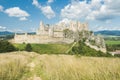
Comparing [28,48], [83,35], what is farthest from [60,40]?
[28,48]

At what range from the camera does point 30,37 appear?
11912 cm

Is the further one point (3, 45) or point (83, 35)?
point (83, 35)

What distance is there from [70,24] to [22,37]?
45409 millimetres

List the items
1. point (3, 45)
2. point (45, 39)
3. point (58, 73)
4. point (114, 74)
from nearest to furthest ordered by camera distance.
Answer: point (114, 74)
point (58, 73)
point (3, 45)
point (45, 39)

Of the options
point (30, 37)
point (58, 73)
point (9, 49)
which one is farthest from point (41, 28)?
point (58, 73)

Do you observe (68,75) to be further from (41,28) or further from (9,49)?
(41,28)

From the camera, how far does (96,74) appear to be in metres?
6.79

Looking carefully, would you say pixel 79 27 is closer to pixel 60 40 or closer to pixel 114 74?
pixel 60 40

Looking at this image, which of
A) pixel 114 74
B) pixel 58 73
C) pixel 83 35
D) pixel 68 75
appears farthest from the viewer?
pixel 83 35

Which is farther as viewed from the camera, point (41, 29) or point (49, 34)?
point (41, 29)

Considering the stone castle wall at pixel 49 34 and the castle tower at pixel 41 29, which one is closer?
the stone castle wall at pixel 49 34

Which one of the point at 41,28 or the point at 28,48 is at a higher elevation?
the point at 41,28

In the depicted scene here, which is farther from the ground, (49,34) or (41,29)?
(41,29)

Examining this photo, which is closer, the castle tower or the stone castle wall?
the stone castle wall
